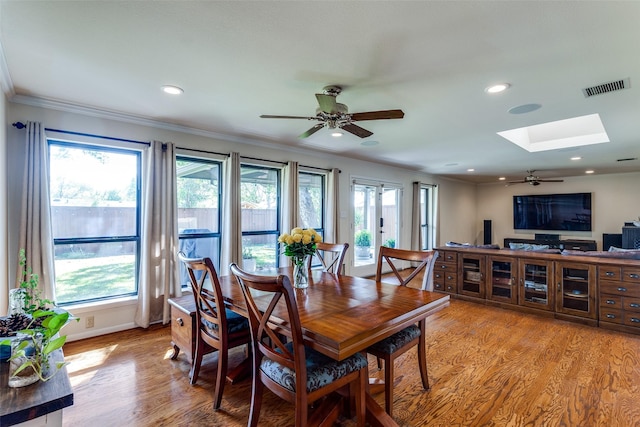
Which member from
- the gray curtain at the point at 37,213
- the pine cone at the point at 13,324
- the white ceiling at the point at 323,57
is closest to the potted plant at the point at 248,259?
the white ceiling at the point at 323,57

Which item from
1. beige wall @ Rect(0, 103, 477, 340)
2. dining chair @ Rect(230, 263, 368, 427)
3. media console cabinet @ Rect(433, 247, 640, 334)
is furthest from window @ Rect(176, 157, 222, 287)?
media console cabinet @ Rect(433, 247, 640, 334)

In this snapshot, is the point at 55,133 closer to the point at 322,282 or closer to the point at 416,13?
the point at 322,282

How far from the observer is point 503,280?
4.26 meters

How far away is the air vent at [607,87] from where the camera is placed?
96.9 inches

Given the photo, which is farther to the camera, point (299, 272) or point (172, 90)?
point (172, 90)

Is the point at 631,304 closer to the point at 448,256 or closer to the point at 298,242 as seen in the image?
the point at 448,256

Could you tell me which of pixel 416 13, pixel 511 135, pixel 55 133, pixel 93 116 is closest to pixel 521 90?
pixel 416 13

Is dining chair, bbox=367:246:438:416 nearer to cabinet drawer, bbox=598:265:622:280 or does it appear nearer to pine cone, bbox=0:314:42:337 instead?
pine cone, bbox=0:314:42:337

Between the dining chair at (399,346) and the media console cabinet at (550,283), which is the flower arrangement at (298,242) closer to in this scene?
the dining chair at (399,346)

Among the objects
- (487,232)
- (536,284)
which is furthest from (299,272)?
(487,232)

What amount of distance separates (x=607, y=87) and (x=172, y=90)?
3.72m

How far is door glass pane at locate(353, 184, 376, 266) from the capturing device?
20.1ft

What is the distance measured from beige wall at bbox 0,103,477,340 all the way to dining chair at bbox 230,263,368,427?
96.4 inches

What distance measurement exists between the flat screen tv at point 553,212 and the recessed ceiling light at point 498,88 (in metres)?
7.18
